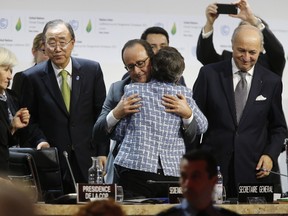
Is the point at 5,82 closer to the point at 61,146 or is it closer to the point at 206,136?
the point at 61,146

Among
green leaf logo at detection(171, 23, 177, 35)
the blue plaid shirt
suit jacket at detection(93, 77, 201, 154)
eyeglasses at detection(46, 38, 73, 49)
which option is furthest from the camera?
green leaf logo at detection(171, 23, 177, 35)

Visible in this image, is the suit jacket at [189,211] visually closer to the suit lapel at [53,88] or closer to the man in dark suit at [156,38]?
the suit lapel at [53,88]

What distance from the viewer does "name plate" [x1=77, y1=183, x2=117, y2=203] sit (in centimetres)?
427

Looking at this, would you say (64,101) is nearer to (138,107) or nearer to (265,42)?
(138,107)

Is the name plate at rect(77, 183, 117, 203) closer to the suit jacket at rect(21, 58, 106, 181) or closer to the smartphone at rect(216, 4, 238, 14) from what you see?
the suit jacket at rect(21, 58, 106, 181)

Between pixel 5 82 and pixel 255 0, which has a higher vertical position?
pixel 255 0

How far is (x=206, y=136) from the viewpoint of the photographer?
220 inches

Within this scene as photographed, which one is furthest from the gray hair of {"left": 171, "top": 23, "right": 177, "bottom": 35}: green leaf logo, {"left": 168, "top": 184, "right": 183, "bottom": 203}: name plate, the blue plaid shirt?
{"left": 171, "top": 23, "right": 177, "bottom": 35}: green leaf logo

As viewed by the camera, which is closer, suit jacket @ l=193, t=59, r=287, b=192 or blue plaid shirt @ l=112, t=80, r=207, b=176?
blue plaid shirt @ l=112, t=80, r=207, b=176

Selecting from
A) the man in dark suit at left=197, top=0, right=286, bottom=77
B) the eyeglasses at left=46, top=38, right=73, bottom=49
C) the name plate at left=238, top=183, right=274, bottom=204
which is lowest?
the name plate at left=238, top=183, right=274, bottom=204

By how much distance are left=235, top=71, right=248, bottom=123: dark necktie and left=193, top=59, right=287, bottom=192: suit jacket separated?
0.04 meters

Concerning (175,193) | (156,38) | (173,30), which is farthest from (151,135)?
(173,30)

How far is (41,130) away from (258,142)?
4.87ft

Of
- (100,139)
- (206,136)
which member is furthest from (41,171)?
(206,136)
